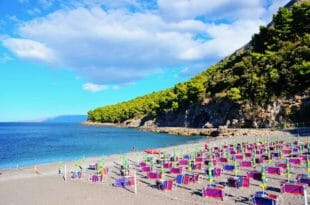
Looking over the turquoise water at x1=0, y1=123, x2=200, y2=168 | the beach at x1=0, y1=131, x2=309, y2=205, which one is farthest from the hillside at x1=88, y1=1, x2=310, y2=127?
the beach at x1=0, y1=131, x2=309, y2=205

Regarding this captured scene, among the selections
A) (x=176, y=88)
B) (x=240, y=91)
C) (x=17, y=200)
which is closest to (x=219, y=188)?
(x=17, y=200)

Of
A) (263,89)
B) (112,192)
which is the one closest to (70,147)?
(263,89)

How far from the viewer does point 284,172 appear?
23.3 metres

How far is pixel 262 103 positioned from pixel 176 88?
153 ft

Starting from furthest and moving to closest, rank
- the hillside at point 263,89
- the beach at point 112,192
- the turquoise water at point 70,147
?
the hillside at point 263,89 < the turquoise water at point 70,147 < the beach at point 112,192

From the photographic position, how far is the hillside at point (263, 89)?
63.7 m

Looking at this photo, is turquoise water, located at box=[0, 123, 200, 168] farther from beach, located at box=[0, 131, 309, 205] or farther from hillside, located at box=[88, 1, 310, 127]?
beach, located at box=[0, 131, 309, 205]

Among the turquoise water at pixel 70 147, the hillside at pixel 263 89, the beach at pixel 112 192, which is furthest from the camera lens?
the hillside at pixel 263 89

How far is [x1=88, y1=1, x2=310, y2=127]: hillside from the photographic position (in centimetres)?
6369

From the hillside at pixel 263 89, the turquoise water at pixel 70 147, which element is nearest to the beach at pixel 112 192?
the turquoise water at pixel 70 147

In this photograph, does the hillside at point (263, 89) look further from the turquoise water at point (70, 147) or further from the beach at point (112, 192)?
the beach at point (112, 192)

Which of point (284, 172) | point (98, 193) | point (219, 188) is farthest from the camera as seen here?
point (284, 172)

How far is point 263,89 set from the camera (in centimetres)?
6862

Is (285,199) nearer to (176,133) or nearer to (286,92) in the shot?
(286,92)
